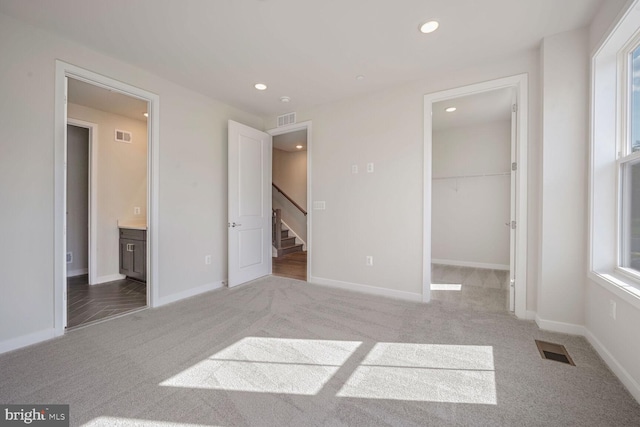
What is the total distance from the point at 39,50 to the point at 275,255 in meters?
4.60

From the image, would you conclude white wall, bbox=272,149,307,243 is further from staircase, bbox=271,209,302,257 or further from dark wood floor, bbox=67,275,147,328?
dark wood floor, bbox=67,275,147,328

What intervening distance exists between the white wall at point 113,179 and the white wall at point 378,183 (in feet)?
8.72

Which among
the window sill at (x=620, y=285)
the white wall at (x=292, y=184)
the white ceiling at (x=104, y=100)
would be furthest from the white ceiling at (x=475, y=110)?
the white ceiling at (x=104, y=100)

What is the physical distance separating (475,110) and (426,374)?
3953 mm

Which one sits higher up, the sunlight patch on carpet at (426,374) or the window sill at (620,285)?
the window sill at (620,285)

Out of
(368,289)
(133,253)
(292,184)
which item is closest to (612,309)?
(368,289)

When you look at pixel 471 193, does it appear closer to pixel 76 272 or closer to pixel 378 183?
pixel 378 183

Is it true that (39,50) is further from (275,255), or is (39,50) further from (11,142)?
(275,255)

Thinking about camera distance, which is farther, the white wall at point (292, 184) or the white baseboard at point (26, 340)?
A: the white wall at point (292, 184)

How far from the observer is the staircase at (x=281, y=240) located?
238 inches

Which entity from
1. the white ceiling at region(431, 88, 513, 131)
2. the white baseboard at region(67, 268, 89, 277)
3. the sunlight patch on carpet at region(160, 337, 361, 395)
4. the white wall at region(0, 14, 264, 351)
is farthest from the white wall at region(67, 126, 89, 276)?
the white ceiling at region(431, 88, 513, 131)

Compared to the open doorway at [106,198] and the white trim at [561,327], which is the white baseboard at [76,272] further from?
the white trim at [561,327]

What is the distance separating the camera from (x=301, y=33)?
2309 millimetres

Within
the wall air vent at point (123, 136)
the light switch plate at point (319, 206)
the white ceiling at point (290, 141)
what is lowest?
the light switch plate at point (319, 206)
